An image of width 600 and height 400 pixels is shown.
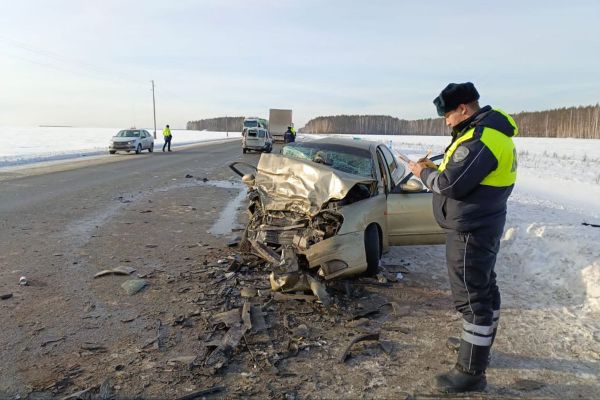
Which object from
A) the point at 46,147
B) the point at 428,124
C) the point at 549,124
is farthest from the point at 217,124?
the point at 46,147

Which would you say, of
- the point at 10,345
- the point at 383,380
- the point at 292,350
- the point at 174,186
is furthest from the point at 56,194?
the point at 383,380

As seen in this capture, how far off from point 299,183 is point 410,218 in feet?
5.04

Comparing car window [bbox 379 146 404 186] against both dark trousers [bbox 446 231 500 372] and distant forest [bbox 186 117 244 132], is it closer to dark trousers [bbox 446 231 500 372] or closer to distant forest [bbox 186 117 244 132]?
dark trousers [bbox 446 231 500 372]

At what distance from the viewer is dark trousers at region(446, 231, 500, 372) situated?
2.88 m

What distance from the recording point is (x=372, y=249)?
4820mm

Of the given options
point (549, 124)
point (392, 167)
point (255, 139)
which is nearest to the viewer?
point (392, 167)

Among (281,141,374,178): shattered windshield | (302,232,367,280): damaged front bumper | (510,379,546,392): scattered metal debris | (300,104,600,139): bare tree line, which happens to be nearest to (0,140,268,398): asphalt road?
(302,232,367,280): damaged front bumper

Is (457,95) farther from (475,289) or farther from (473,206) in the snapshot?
(475,289)

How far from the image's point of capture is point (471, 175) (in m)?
2.71

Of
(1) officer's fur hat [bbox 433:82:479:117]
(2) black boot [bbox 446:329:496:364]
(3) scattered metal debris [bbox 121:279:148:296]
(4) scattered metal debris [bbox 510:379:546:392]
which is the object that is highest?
(1) officer's fur hat [bbox 433:82:479:117]

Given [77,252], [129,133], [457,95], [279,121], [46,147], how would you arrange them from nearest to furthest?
[457,95]
[77,252]
[129,133]
[46,147]
[279,121]

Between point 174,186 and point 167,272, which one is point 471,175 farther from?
point 174,186

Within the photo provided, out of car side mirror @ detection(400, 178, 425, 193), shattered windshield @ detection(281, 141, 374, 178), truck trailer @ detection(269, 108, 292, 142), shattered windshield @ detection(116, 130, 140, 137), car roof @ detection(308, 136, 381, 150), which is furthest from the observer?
truck trailer @ detection(269, 108, 292, 142)

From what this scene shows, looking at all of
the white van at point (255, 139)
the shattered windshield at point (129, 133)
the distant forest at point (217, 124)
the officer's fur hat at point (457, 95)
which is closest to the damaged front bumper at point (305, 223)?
the officer's fur hat at point (457, 95)
